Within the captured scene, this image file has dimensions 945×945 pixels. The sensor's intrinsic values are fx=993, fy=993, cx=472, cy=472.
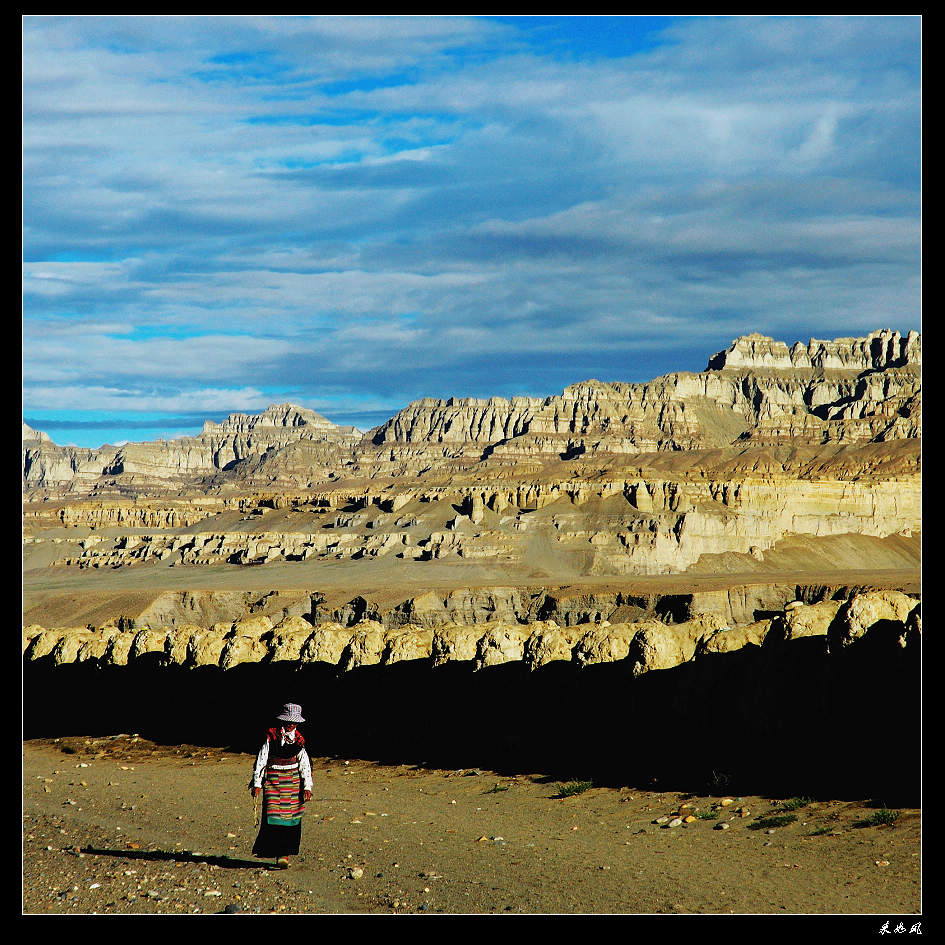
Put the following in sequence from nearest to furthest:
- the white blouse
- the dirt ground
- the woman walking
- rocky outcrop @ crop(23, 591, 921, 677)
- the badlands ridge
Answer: the dirt ground
the white blouse
the woman walking
rocky outcrop @ crop(23, 591, 921, 677)
the badlands ridge

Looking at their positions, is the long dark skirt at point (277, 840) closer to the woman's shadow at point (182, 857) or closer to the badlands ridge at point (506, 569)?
the woman's shadow at point (182, 857)

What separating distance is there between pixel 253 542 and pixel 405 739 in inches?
4006

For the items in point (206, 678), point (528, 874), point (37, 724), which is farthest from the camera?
point (37, 724)

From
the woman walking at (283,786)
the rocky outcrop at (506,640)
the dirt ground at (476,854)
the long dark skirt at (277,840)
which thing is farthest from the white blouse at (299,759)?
the rocky outcrop at (506,640)

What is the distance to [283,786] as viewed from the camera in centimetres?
1188

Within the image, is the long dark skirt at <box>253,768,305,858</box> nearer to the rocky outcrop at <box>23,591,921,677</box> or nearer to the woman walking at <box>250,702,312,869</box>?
the woman walking at <box>250,702,312,869</box>

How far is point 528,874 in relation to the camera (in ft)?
38.7

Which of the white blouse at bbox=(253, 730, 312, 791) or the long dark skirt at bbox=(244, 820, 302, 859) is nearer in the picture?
the white blouse at bbox=(253, 730, 312, 791)

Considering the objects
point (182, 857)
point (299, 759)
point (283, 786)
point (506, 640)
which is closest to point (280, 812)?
point (283, 786)

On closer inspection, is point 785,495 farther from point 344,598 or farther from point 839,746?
point 839,746

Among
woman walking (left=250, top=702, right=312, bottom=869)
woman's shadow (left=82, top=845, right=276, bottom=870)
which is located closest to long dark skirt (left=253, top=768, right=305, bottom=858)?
woman walking (left=250, top=702, right=312, bottom=869)

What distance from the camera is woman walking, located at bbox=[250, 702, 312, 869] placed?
1188 cm

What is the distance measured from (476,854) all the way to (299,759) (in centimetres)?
296
